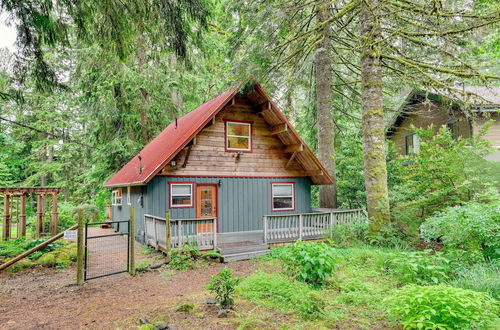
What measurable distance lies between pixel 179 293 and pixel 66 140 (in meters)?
23.8

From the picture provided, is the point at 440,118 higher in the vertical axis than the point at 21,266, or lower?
higher

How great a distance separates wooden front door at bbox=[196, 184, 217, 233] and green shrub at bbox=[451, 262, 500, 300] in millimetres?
8226

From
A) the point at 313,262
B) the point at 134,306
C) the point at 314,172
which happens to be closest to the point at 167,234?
the point at 134,306

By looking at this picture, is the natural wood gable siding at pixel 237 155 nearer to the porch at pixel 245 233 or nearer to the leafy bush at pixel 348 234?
the porch at pixel 245 233

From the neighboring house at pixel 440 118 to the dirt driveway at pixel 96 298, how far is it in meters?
9.83

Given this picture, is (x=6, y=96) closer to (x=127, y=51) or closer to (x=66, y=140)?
(x=127, y=51)

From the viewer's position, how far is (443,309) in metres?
3.63

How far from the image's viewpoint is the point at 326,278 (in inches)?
245

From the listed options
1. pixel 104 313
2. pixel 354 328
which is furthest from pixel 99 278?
pixel 354 328

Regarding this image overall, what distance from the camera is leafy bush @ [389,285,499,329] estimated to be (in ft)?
11.6

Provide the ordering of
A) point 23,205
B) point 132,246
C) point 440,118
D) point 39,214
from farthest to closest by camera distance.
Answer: point 440,118 < point 39,214 < point 23,205 < point 132,246

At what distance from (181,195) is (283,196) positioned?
452 cm

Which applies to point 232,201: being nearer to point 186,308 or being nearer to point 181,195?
point 181,195

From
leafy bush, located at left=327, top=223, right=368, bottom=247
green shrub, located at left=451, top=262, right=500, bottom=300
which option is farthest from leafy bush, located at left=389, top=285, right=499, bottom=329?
leafy bush, located at left=327, top=223, right=368, bottom=247
